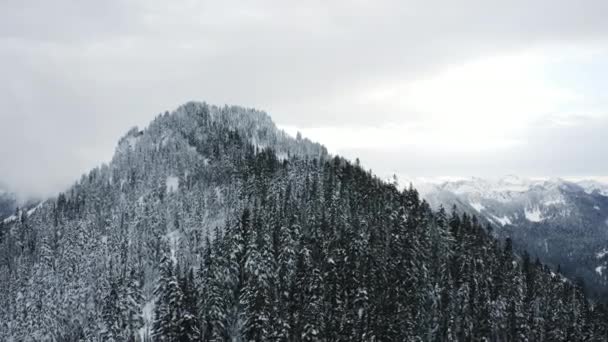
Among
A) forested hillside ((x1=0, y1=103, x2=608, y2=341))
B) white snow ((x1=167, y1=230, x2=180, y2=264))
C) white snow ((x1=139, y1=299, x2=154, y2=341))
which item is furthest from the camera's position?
white snow ((x1=167, y1=230, x2=180, y2=264))

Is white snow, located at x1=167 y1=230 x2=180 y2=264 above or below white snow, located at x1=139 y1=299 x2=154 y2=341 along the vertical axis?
above

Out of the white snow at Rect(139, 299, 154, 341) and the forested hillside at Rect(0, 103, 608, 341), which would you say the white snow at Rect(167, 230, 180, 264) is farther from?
the white snow at Rect(139, 299, 154, 341)

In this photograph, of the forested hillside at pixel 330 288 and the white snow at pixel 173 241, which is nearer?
the forested hillside at pixel 330 288

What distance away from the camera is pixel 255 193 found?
163 metres

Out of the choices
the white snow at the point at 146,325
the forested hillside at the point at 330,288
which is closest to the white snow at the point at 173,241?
the forested hillside at the point at 330,288

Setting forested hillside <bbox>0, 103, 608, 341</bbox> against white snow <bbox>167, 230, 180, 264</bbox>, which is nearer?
forested hillside <bbox>0, 103, 608, 341</bbox>

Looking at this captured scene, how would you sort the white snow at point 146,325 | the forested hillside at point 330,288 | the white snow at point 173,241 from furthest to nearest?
the white snow at point 173,241, the white snow at point 146,325, the forested hillside at point 330,288

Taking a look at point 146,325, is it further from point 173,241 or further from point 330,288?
point 330,288

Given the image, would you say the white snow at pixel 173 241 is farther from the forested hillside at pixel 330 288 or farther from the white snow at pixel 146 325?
the white snow at pixel 146 325

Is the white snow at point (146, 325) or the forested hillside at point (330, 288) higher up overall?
the forested hillside at point (330, 288)

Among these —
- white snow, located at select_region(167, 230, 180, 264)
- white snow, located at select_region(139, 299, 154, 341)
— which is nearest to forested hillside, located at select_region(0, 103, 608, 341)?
white snow, located at select_region(139, 299, 154, 341)

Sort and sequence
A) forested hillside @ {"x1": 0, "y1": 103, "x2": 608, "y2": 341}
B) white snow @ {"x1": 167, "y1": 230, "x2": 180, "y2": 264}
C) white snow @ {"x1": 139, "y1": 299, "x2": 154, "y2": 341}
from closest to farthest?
1. forested hillside @ {"x1": 0, "y1": 103, "x2": 608, "y2": 341}
2. white snow @ {"x1": 139, "y1": 299, "x2": 154, "y2": 341}
3. white snow @ {"x1": 167, "y1": 230, "x2": 180, "y2": 264}

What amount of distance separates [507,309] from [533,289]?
2252 cm

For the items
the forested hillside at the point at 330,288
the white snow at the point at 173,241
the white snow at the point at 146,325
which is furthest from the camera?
the white snow at the point at 173,241
